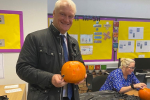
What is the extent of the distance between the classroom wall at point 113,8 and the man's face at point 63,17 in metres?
2.12

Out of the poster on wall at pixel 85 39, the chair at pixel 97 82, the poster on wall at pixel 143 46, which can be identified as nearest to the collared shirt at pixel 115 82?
the chair at pixel 97 82

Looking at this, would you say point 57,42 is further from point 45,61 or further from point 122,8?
point 122,8

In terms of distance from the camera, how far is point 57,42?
989mm

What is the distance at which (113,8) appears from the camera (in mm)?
3211

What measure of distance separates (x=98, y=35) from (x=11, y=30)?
203cm

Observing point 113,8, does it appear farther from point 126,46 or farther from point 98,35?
point 126,46

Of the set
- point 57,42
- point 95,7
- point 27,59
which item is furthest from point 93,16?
point 27,59

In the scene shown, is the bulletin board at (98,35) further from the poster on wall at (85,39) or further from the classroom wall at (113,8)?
the classroom wall at (113,8)

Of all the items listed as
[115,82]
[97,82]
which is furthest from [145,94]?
[97,82]

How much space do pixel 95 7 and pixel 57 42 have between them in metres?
2.43

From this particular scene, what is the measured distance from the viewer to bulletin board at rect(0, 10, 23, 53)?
6.24 feet

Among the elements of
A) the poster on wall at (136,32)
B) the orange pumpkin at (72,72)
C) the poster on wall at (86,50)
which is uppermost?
the poster on wall at (136,32)

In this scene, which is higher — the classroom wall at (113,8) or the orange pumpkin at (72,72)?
the classroom wall at (113,8)

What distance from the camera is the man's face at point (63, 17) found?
0.92 meters
